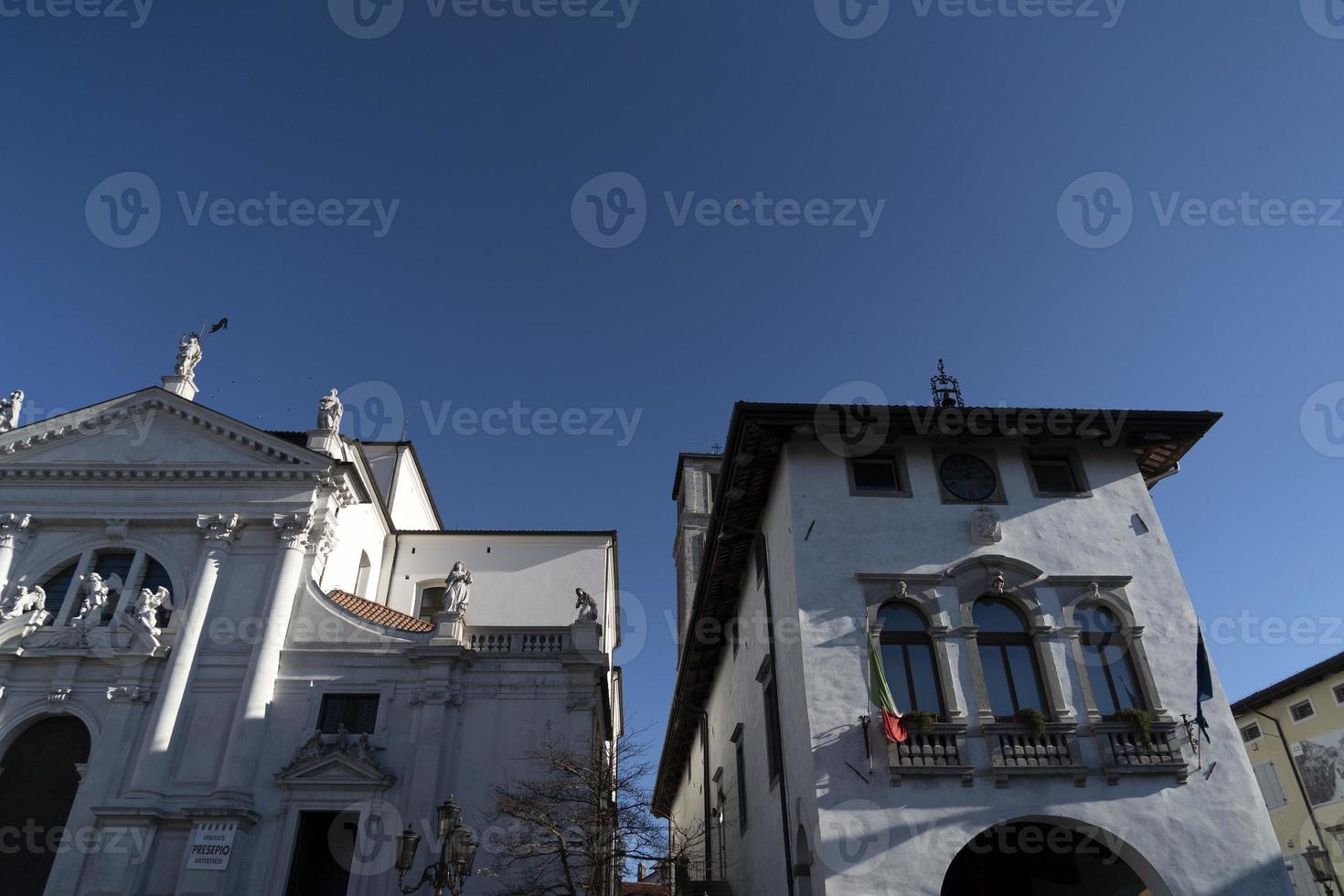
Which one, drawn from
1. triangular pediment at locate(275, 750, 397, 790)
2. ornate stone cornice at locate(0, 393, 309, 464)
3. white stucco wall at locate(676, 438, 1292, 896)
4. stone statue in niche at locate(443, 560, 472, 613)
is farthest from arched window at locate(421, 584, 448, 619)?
white stucco wall at locate(676, 438, 1292, 896)

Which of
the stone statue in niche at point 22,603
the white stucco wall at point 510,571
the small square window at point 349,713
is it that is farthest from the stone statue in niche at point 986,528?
the stone statue in niche at point 22,603

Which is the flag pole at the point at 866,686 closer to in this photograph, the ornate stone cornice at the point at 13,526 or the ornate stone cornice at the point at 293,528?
the ornate stone cornice at the point at 293,528

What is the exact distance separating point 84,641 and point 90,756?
312 cm

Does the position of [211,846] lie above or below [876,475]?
below

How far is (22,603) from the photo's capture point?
80.0ft

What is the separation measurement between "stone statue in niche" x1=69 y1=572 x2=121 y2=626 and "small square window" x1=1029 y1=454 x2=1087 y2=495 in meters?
25.1

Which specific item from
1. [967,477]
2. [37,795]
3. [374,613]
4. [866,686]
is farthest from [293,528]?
[967,477]

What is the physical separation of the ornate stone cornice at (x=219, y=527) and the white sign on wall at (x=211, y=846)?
8.35 metres

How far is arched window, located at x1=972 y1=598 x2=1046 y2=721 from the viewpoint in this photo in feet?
51.6

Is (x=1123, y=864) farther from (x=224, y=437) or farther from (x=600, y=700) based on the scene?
(x=224, y=437)

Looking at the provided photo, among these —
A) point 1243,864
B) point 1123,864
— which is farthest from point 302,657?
point 1243,864

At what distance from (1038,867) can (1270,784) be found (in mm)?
24259

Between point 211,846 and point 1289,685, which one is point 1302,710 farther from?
point 211,846

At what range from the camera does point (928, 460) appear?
60.0ft
